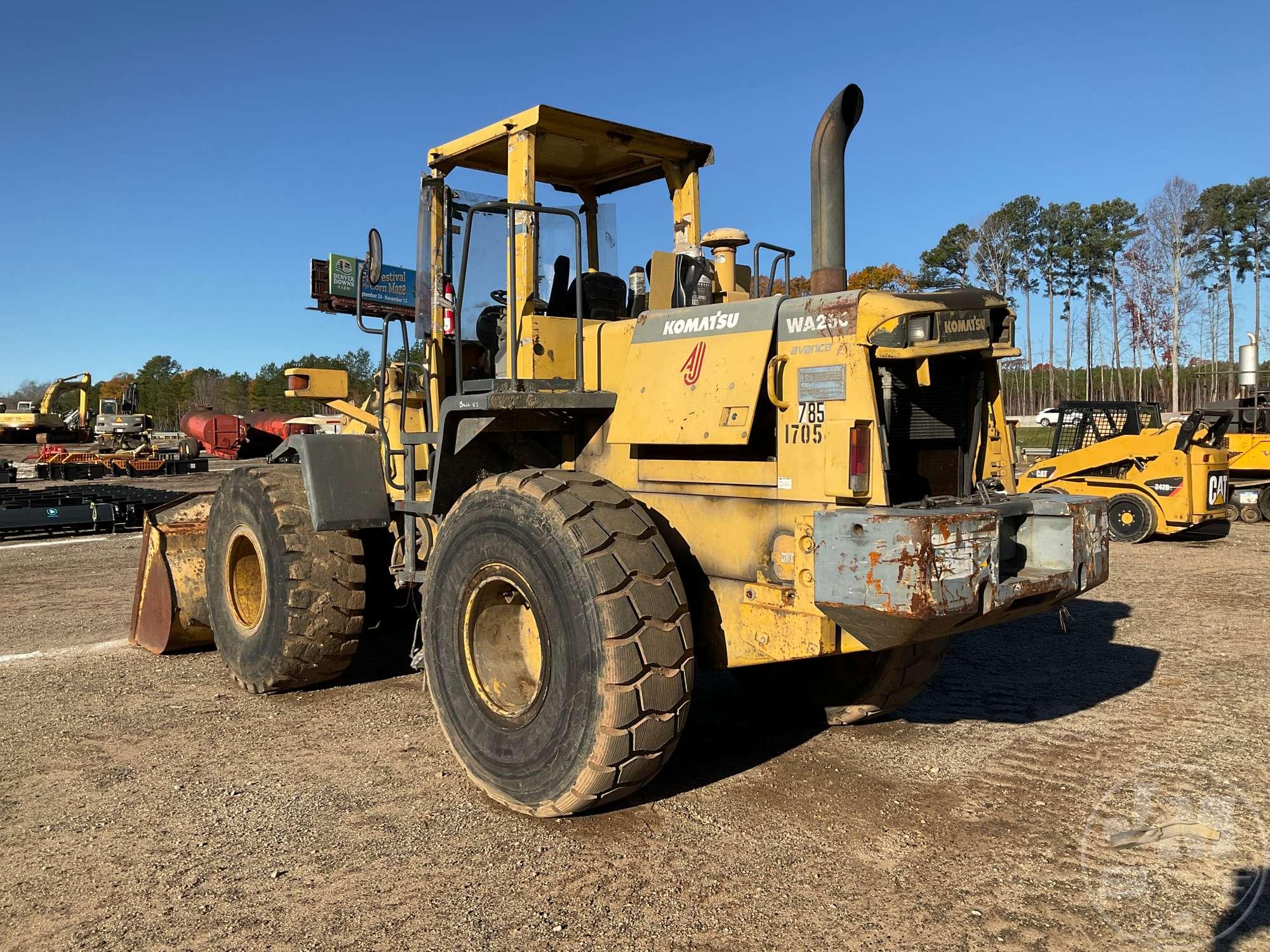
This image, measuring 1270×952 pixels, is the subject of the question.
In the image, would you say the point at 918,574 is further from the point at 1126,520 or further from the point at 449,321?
the point at 1126,520

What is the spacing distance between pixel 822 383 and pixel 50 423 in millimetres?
41629

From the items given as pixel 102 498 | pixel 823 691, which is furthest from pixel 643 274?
pixel 102 498

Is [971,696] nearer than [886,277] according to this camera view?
Yes

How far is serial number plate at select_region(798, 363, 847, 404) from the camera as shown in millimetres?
3773

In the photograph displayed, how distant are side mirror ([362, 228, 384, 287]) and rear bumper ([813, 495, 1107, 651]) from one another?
2740mm

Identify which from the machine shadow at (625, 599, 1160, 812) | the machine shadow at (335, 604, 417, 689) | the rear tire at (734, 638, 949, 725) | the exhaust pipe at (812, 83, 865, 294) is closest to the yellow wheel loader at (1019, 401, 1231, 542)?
the machine shadow at (625, 599, 1160, 812)

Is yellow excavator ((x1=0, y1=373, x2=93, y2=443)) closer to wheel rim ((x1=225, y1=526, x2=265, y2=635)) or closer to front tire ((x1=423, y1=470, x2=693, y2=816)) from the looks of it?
wheel rim ((x1=225, y1=526, x2=265, y2=635))

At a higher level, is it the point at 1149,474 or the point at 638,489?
the point at 638,489

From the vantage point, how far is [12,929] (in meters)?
3.29

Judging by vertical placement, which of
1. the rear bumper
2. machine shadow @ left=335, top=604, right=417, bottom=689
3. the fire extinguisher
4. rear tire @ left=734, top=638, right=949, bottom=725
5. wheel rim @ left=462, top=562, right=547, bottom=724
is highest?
the fire extinguisher

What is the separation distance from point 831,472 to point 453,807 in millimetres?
2220

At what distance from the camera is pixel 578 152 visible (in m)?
5.52

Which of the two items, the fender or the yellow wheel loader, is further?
the yellow wheel loader

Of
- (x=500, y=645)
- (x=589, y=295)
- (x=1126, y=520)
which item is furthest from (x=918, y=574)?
(x=1126, y=520)
